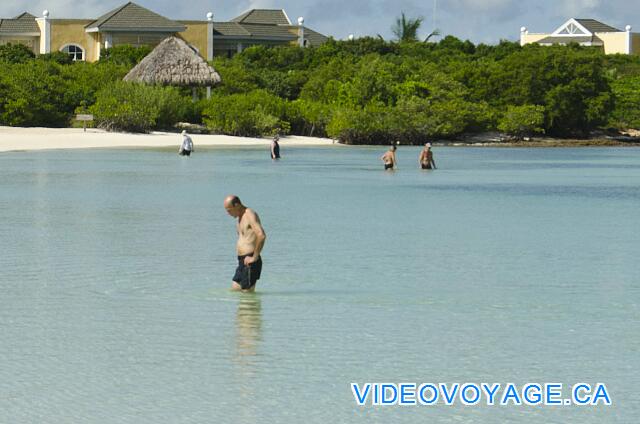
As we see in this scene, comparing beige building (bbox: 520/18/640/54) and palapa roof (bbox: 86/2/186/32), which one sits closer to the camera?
palapa roof (bbox: 86/2/186/32)

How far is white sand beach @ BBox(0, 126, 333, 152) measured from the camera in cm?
5512

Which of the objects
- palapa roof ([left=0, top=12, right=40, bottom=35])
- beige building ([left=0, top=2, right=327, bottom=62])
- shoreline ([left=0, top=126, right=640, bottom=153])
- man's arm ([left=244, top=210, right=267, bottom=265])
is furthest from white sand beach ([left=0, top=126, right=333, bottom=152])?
man's arm ([left=244, top=210, right=267, bottom=265])

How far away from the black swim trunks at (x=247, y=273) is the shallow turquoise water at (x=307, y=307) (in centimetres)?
19

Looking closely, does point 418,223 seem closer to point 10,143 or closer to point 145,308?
point 145,308

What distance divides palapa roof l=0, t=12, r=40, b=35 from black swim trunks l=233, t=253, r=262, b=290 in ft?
275

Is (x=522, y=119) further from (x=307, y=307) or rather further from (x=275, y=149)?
(x=307, y=307)

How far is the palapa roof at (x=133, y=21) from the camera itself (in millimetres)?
91188

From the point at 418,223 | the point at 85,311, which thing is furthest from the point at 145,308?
the point at 418,223

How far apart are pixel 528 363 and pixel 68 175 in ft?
87.4

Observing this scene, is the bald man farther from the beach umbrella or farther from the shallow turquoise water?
the beach umbrella

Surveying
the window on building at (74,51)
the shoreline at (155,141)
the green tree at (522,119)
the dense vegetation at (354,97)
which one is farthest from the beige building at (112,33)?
the green tree at (522,119)

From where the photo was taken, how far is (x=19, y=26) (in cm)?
9600

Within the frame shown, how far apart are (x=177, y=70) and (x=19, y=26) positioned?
91.2 ft

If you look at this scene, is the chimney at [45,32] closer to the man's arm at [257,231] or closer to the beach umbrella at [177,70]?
the beach umbrella at [177,70]
